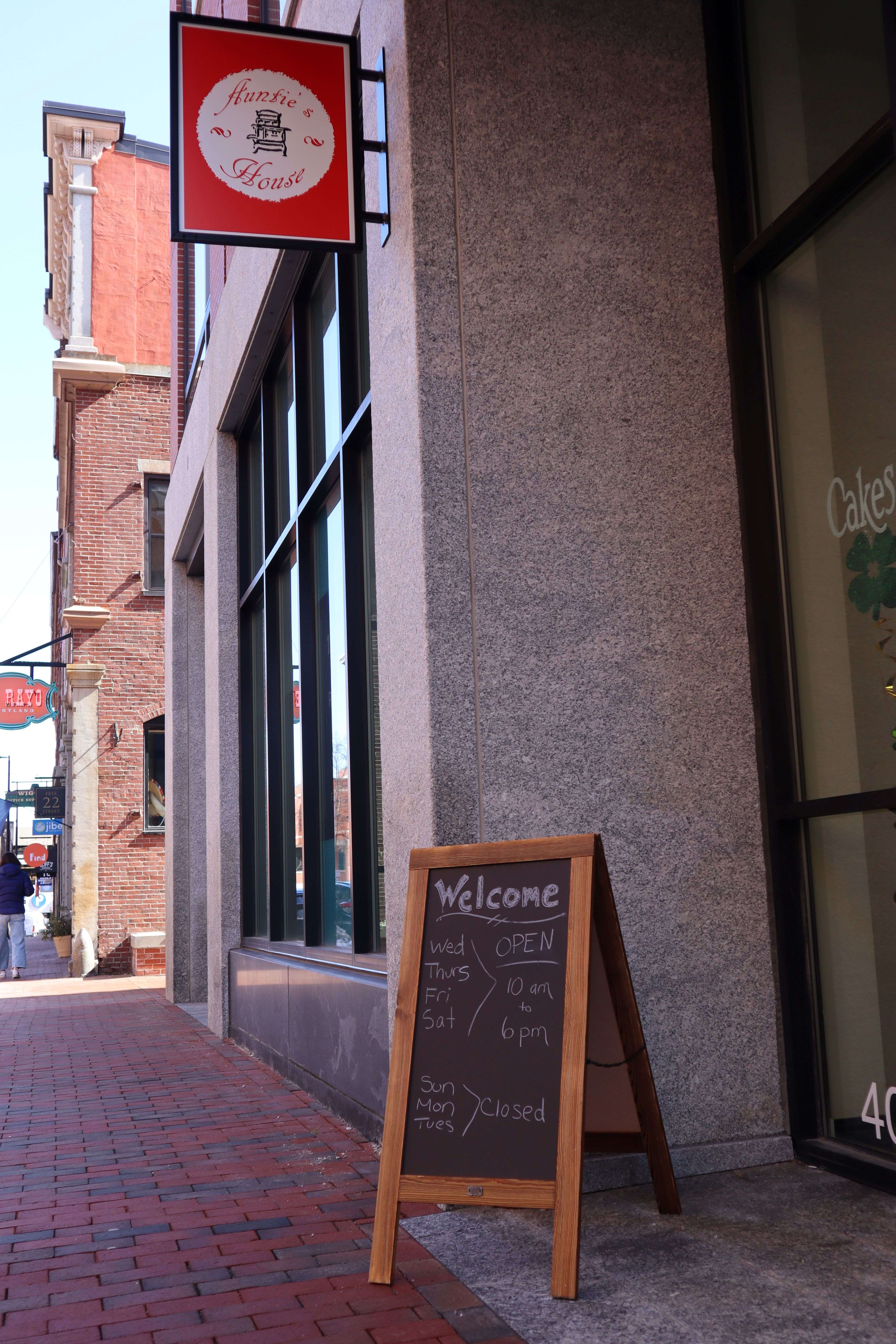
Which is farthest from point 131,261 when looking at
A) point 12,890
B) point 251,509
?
point 251,509

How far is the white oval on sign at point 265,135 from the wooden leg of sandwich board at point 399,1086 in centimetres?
318

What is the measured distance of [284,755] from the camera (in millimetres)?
8992

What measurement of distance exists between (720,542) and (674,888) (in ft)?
4.61

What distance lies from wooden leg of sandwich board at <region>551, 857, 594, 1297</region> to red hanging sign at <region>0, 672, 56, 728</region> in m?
19.8

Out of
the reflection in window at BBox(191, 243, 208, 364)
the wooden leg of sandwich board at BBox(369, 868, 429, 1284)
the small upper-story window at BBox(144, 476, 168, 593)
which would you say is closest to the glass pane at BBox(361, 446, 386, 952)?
the wooden leg of sandwich board at BBox(369, 868, 429, 1284)

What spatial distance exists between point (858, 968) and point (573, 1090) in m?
1.46

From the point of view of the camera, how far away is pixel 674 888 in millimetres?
4516

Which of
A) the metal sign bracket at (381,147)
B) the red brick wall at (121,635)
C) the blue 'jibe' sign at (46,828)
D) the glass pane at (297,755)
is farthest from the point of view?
the blue 'jibe' sign at (46,828)

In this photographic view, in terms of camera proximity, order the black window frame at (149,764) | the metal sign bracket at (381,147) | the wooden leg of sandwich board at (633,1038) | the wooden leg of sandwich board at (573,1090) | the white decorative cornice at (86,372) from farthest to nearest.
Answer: the white decorative cornice at (86,372)
the black window frame at (149,764)
the metal sign bracket at (381,147)
the wooden leg of sandwich board at (633,1038)
the wooden leg of sandwich board at (573,1090)

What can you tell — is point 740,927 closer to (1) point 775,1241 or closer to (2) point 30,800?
(1) point 775,1241

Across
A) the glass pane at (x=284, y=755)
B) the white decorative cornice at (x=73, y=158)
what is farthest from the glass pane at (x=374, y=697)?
the white decorative cornice at (x=73, y=158)

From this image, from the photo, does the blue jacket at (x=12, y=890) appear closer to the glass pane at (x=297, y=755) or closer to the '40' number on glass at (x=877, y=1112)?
the glass pane at (x=297, y=755)

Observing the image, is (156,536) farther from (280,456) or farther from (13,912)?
(280,456)

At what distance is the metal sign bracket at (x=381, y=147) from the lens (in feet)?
16.4
